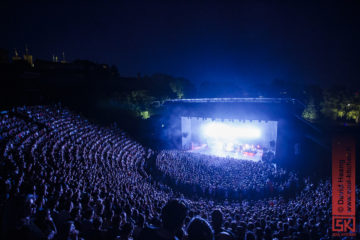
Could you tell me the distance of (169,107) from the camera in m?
29.8

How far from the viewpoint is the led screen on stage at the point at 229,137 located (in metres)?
26.6

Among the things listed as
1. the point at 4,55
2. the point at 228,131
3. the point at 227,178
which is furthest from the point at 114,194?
the point at 4,55

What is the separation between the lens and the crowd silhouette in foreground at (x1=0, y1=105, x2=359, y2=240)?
2.95 metres

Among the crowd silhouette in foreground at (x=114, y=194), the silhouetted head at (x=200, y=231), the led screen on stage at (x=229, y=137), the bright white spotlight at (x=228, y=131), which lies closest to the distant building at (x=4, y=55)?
the crowd silhouette in foreground at (x=114, y=194)

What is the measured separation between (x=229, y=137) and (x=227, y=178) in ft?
51.8

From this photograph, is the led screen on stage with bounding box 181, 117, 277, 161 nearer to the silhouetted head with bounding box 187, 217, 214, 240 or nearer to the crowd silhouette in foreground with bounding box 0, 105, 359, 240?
the crowd silhouette in foreground with bounding box 0, 105, 359, 240

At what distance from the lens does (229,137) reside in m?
29.3

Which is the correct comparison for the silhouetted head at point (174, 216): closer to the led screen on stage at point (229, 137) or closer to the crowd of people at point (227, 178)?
the crowd of people at point (227, 178)

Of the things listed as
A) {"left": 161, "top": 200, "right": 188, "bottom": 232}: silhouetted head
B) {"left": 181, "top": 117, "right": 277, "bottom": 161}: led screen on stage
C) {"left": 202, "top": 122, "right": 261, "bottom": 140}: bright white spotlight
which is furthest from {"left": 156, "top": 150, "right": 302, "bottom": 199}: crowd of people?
{"left": 161, "top": 200, "right": 188, "bottom": 232}: silhouetted head

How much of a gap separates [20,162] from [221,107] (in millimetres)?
21187

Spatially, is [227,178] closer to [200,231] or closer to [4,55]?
[200,231]

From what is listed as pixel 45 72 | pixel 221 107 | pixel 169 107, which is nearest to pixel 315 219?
pixel 221 107

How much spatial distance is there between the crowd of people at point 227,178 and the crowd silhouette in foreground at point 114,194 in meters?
0.09

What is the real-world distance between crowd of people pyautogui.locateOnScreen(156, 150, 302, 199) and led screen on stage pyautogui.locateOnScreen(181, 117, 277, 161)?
958cm
